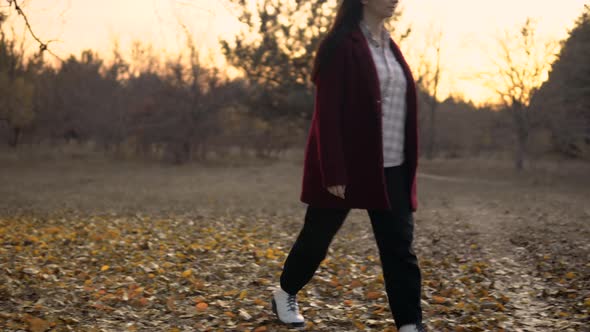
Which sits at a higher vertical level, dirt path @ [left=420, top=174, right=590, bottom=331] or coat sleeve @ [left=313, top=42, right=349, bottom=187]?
coat sleeve @ [left=313, top=42, right=349, bottom=187]

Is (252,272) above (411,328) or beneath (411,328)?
beneath

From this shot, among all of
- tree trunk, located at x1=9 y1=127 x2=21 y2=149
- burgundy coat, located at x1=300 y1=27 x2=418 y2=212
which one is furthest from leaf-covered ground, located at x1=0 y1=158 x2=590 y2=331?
tree trunk, located at x1=9 y1=127 x2=21 y2=149

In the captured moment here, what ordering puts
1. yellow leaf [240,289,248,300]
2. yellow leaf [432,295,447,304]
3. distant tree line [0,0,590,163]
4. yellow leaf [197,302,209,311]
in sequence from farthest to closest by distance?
1. distant tree line [0,0,590,163]
2. yellow leaf [240,289,248,300]
3. yellow leaf [432,295,447,304]
4. yellow leaf [197,302,209,311]

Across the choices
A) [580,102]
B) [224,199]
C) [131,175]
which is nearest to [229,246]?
[224,199]

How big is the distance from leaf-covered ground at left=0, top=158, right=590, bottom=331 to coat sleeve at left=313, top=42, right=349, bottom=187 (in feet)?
3.98

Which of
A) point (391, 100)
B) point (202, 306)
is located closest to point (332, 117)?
point (391, 100)

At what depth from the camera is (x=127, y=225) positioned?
31.9 feet

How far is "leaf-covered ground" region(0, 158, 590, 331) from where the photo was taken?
4109mm

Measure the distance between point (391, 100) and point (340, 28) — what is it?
493mm

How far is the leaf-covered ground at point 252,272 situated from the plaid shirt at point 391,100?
1.24 metres

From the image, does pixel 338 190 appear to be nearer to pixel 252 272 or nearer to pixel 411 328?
pixel 411 328

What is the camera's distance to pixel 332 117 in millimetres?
3197

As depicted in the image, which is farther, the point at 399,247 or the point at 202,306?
the point at 202,306

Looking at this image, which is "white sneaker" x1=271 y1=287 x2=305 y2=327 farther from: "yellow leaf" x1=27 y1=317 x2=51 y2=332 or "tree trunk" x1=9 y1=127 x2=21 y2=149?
"tree trunk" x1=9 y1=127 x2=21 y2=149
